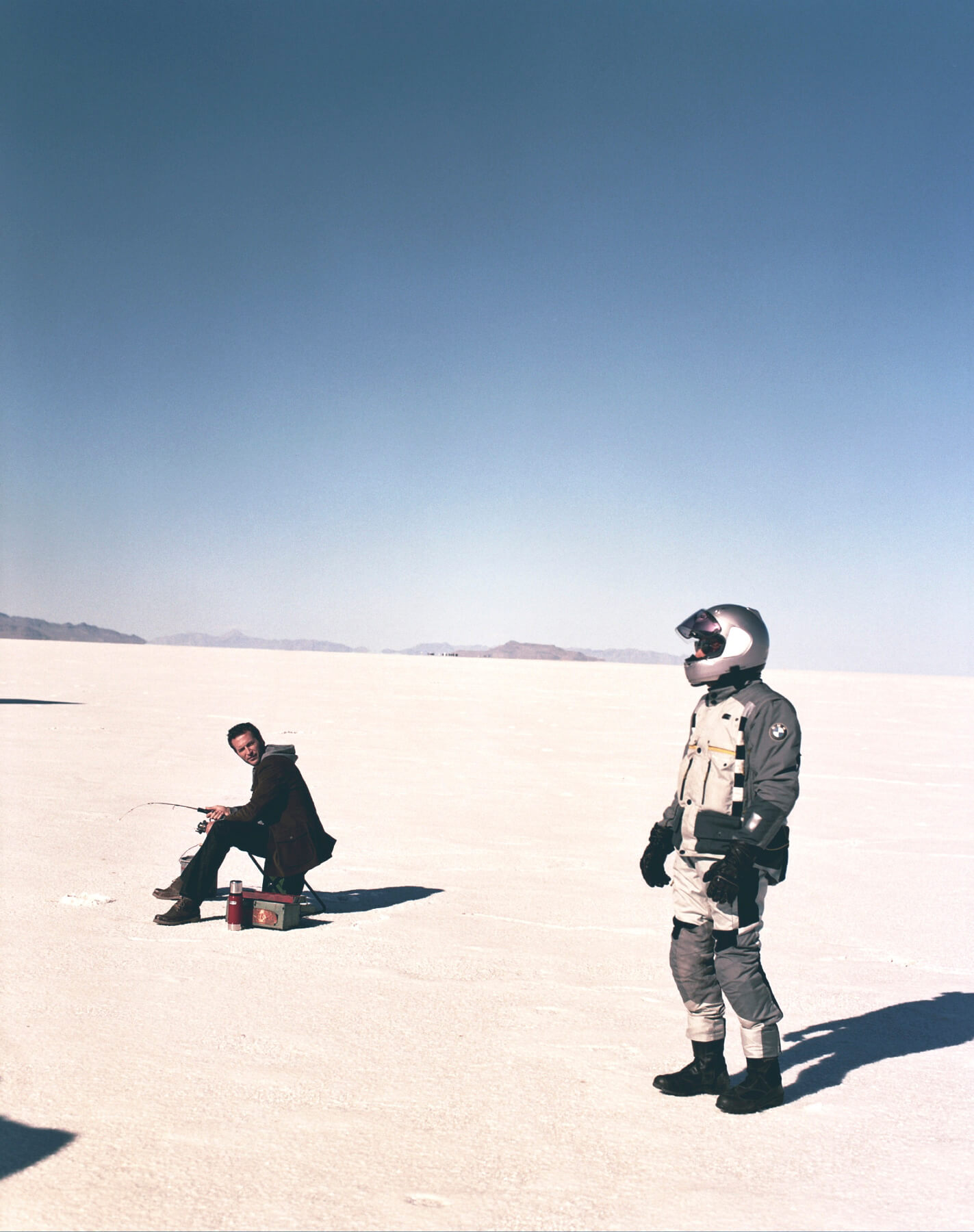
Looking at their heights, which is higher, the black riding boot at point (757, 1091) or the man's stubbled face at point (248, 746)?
the man's stubbled face at point (248, 746)

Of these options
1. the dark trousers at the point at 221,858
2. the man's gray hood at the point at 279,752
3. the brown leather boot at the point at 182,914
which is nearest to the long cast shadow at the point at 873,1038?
the dark trousers at the point at 221,858

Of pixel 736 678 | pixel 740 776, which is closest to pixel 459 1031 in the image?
pixel 740 776

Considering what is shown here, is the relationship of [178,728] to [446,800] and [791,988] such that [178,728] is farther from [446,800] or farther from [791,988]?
[791,988]

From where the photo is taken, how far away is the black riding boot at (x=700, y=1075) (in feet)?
15.1

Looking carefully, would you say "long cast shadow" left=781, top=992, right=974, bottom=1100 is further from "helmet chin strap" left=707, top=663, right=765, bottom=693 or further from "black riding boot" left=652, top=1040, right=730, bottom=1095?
"helmet chin strap" left=707, top=663, right=765, bottom=693

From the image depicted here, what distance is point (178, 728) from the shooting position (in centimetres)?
2073

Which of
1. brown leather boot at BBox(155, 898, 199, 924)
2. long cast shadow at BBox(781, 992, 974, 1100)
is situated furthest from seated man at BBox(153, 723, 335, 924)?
long cast shadow at BBox(781, 992, 974, 1100)

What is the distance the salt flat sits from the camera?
3660 mm

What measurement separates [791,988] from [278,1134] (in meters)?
3.55

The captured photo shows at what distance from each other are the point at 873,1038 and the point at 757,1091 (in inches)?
55.4

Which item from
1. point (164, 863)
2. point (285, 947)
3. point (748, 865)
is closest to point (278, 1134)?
point (748, 865)

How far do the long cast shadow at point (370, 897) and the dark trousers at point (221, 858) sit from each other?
0.45 meters

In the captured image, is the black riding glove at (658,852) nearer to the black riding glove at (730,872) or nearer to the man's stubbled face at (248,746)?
the black riding glove at (730,872)

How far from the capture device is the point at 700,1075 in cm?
463
